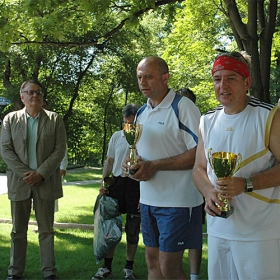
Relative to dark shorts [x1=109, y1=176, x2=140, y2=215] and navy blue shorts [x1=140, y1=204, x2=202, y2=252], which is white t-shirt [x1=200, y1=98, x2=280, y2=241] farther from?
dark shorts [x1=109, y1=176, x2=140, y2=215]

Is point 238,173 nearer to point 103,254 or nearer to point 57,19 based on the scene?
point 103,254

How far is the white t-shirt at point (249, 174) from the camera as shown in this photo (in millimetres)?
3109

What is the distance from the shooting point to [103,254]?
582cm

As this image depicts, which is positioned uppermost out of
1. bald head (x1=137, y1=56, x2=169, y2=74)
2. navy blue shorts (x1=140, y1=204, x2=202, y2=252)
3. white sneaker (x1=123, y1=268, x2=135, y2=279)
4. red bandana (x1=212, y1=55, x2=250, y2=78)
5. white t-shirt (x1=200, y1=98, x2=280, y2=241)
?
bald head (x1=137, y1=56, x2=169, y2=74)

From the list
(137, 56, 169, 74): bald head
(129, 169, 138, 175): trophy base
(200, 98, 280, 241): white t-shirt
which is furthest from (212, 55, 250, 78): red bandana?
(129, 169, 138, 175): trophy base

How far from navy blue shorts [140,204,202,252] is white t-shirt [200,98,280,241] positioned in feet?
2.75

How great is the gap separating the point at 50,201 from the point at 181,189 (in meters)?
2.24

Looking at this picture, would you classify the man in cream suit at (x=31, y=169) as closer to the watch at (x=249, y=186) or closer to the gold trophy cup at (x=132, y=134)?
the gold trophy cup at (x=132, y=134)

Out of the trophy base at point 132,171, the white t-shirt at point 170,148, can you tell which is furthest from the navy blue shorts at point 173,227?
the trophy base at point 132,171

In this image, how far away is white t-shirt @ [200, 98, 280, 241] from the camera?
3.11m

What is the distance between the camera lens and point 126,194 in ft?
19.9

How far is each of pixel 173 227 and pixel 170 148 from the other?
0.69 m

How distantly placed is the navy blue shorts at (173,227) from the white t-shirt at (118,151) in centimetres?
192

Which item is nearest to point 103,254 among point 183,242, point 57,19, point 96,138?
point 183,242
